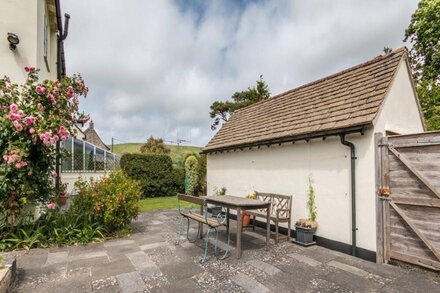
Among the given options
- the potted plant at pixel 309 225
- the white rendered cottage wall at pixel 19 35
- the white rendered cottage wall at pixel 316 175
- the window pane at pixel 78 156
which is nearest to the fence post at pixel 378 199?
the white rendered cottage wall at pixel 316 175

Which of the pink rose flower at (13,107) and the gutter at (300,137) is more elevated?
the pink rose flower at (13,107)

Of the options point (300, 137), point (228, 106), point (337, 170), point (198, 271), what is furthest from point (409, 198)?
point (228, 106)

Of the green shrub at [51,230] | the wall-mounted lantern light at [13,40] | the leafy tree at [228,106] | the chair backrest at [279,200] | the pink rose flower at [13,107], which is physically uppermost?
the leafy tree at [228,106]

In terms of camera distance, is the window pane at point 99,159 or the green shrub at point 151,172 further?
the window pane at point 99,159

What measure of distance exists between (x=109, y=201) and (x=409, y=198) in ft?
21.4

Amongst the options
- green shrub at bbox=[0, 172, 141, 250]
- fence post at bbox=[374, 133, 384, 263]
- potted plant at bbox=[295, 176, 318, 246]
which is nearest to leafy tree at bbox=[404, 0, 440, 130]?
fence post at bbox=[374, 133, 384, 263]

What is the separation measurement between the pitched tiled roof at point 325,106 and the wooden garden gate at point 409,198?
2.75ft

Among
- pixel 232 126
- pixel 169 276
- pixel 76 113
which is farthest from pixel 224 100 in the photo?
pixel 169 276

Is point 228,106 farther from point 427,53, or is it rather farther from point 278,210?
point 278,210

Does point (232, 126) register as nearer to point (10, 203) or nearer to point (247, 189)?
point (247, 189)

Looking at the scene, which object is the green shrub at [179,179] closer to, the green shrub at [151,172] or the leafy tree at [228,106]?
the green shrub at [151,172]

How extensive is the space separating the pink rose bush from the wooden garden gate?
6639mm

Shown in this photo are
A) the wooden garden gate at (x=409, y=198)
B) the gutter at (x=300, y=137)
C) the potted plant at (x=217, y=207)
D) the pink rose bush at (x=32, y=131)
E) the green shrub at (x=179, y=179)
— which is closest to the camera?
the wooden garden gate at (x=409, y=198)

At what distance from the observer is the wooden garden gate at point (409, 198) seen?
423 centimetres
